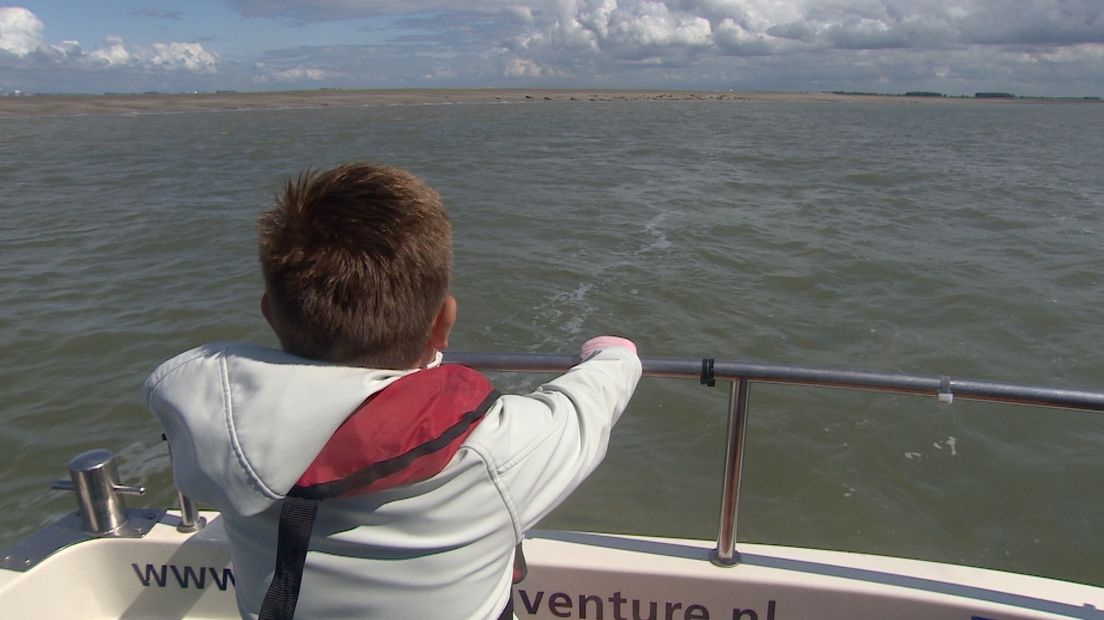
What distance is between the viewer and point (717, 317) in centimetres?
816

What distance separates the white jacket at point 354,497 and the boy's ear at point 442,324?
0.42 ft

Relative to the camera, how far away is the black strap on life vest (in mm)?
913

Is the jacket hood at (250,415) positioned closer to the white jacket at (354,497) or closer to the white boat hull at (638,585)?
the white jacket at (354,497)

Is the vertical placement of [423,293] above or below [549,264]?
above

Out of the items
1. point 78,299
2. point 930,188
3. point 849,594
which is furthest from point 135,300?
point 930,188

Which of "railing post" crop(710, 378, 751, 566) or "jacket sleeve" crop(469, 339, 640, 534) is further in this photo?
"railing post" crop(710, 378, 751, 566)

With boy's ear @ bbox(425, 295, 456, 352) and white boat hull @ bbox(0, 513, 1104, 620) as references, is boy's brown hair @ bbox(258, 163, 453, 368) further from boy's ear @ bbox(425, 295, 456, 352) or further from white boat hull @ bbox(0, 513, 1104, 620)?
white boat hull @ bbox(0, 513, 1104, 620)

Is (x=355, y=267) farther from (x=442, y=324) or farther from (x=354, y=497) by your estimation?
(x=354, y=497)

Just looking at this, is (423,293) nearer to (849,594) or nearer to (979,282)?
(849,594)

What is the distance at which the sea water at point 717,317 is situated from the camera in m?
4.96

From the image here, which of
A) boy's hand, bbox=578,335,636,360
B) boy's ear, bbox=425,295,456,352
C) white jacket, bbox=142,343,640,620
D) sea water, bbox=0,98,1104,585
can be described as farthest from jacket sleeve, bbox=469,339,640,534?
sea water, bbox=0,98,1104,585

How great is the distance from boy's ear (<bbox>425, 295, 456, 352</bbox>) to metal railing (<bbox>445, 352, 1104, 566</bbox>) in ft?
1.99

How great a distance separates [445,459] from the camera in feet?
3.12

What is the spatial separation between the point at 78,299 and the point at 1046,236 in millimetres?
13586
